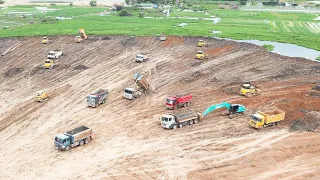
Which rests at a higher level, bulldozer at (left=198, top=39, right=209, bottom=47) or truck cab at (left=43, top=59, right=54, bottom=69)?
bulldozer at (left=198, top=39, right=209, bottom=47)

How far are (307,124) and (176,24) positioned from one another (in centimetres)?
7622

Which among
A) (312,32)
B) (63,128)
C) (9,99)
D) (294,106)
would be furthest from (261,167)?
(312,32)

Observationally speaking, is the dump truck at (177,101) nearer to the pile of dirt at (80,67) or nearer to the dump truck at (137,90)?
the dump truck at (137,90)

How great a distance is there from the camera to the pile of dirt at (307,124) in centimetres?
4378

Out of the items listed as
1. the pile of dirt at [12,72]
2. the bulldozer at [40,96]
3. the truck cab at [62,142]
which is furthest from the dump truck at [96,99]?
the pile of dirt at [12,72]

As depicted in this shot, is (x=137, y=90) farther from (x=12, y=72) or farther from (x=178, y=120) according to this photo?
(x=12, y=72)

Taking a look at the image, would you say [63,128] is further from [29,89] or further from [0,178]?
[29,89]

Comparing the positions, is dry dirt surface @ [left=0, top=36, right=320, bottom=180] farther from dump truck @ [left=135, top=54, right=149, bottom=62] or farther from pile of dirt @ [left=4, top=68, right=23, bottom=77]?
dump truck @ [left=135, top=54, right=149, bottom=62]

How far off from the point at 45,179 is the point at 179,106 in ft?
67.3

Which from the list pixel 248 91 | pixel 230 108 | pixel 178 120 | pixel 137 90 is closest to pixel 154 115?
pixel 178 120

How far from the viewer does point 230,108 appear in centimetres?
4709

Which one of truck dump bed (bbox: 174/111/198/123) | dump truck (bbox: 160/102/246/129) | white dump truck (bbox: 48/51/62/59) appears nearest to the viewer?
dump truck (bbox: 160/102/246/129)

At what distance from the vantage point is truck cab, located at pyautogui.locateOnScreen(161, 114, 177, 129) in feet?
144

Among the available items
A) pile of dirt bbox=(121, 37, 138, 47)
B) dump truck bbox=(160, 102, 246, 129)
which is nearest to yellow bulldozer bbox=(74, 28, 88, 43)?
pile of dirt bbox=(121, 37, 138, 47)
